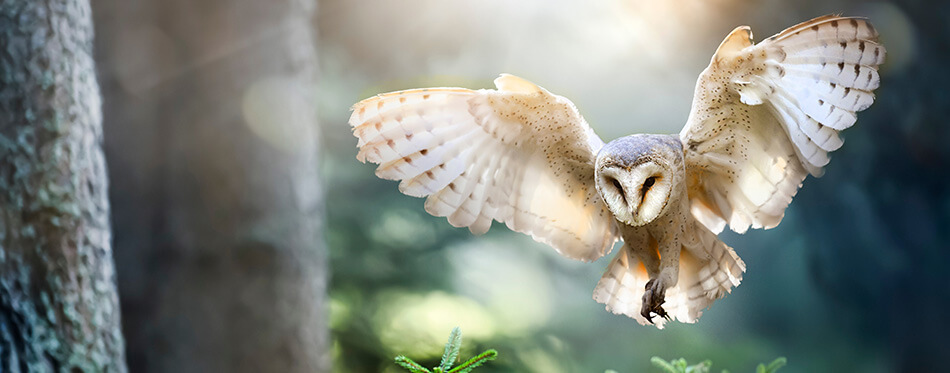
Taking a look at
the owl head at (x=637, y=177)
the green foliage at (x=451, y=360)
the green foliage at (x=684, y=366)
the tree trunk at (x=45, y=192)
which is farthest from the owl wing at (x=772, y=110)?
the tree trunk at (x=45, y=192)

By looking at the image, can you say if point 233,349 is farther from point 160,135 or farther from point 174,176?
point 160,135

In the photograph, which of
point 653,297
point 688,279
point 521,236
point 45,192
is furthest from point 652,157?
point 45,192

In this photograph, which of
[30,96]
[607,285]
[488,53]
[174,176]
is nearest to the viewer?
[607,285]

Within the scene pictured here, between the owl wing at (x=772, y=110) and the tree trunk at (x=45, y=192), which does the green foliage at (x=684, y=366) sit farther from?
the tree trunk at (x=45, y=192)

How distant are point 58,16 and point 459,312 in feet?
5.91

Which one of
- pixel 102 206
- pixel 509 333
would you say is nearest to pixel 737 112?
pixel 509 333

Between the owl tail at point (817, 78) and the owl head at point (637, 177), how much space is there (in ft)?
0.69

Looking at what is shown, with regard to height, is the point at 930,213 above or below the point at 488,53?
below

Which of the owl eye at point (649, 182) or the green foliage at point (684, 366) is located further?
the green foliage at point (684, 366)

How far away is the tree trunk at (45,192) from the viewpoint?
1645 mm

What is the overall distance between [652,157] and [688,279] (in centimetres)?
46

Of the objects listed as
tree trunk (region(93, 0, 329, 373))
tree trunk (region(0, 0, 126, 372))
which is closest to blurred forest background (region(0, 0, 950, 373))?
tree trunk (region(93, 0, 329, 373))

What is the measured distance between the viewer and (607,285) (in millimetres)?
1269

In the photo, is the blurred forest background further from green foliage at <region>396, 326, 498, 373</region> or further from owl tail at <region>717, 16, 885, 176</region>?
green foliage at <region>396, 326, 498, 373</region>
